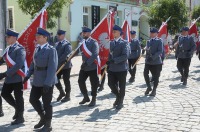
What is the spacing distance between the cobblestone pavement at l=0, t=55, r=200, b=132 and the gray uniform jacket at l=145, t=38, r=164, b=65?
3.03 ft

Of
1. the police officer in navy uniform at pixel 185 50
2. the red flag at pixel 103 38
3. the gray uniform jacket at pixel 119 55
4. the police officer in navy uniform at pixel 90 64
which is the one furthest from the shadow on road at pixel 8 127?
the police officer in navy uniform at pixel 185 50

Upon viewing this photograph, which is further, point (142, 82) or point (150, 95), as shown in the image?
point (142, 82)

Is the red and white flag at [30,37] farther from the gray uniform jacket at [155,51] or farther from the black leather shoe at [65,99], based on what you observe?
the gray uniform jacket at [155,51]

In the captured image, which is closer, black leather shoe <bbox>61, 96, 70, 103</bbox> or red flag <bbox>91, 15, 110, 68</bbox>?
red flag <bbox>91, 15, 110, 68</bbox>

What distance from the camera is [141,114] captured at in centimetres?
691

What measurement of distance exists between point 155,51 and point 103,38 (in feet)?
5.45

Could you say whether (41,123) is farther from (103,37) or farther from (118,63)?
(103,37)

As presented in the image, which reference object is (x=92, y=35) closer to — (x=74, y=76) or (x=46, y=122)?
(x=46, y=122)

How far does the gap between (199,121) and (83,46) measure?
3.02 m

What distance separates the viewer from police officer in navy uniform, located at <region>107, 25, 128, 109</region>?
24.3 feet

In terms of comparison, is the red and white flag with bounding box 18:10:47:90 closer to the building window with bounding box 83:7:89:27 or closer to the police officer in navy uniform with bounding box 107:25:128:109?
the police officer in navy uniform with bounding box 107:25:128:109

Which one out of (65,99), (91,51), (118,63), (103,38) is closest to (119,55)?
(118,63)

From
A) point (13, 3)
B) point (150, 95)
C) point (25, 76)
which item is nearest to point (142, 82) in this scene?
point (150, 95)

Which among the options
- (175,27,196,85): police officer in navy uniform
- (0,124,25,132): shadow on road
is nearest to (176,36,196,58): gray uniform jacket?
(175,27,196,85): police officer in navy uniform
